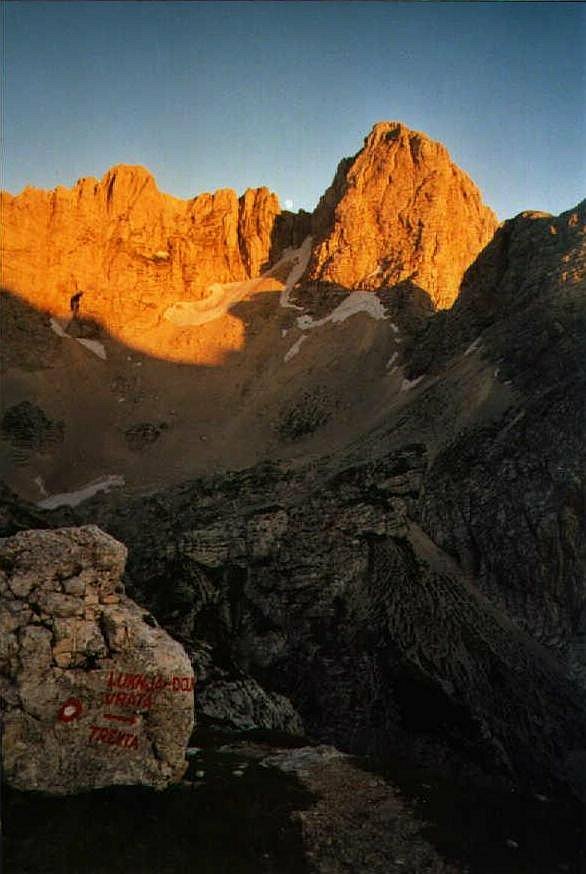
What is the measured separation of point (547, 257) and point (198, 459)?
4532cm

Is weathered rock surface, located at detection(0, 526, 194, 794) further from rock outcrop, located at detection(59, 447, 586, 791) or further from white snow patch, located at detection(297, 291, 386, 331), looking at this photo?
white snow patch, located at detection(297, 291, 386, 331)

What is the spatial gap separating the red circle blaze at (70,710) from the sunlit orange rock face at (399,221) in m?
87.8

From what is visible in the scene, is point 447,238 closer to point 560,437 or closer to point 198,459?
point 198,459

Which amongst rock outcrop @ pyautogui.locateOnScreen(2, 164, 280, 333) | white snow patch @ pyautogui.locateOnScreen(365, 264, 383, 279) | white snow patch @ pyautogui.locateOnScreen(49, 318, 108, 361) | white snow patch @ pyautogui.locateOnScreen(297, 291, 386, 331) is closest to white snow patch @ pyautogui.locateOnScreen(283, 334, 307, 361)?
white snow patch @ pyautogui.locateOnScreen(297, 291, 386, 331)

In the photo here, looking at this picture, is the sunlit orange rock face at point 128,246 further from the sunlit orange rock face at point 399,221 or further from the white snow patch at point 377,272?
the white snow patch at point 377,272

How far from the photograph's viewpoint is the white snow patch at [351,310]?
307 feet

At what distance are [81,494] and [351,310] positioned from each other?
1849 inches

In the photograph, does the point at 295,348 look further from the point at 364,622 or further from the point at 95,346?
the point at 364,622

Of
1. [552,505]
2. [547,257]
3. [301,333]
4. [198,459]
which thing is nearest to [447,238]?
[301,333]

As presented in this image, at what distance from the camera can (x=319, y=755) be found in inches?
904

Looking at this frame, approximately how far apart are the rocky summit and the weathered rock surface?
72mm

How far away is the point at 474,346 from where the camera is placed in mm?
68188

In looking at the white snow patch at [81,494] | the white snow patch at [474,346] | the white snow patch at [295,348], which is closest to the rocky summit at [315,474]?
the white snow patch at [81,494]

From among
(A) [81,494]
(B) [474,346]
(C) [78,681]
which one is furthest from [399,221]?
(C) [78,681]
